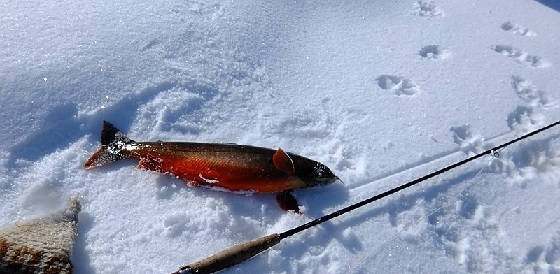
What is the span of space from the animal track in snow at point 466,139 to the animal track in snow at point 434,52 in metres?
0.89

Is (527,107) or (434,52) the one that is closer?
(527,107)

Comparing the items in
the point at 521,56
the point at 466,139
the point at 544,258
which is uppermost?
the point at 521,56

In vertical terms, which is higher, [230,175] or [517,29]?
[517,29]

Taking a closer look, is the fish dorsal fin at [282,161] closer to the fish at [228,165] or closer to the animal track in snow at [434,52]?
the fish at [228,165]

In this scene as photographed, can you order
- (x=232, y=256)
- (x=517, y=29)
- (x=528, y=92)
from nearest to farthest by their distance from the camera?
1. (x=232, y=256)
2. (x=528, y=92)
3. (x=517, y=29)

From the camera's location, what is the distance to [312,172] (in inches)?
113

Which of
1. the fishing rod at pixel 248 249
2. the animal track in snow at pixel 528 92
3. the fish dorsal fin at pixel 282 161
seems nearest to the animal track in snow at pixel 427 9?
the animal track in snow at pixel 528 92

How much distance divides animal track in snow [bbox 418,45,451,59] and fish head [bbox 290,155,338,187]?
1.90 meters

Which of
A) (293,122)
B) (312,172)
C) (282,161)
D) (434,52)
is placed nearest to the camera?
(282,161)

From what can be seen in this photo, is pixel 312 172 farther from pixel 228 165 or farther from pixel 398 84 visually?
pixel 398 84

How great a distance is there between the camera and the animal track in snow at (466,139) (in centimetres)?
346

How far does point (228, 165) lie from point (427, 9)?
3.07 metres

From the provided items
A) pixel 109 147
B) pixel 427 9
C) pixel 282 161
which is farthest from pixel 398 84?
pixel 109 147

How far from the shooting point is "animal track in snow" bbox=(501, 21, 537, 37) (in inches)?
186
